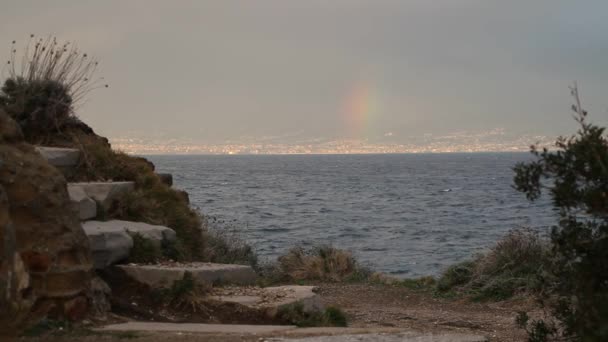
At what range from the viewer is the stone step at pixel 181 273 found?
30.9 feet

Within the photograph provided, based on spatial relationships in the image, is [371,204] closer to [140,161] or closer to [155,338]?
[140,161]

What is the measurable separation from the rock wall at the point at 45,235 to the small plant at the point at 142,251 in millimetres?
1654

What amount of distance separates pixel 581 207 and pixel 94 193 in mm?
6794

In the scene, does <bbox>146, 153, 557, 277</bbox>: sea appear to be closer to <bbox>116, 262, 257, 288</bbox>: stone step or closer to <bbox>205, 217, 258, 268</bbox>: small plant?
<bbox>205, 217, 258, 268</bbox>: small plant

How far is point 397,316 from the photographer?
11.2 m

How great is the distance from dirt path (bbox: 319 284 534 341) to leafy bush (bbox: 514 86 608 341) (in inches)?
135

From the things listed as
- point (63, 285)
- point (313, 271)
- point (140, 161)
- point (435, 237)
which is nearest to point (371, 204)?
point (435, 237)

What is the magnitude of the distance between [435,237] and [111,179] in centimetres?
2011

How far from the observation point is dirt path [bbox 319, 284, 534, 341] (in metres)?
10.2

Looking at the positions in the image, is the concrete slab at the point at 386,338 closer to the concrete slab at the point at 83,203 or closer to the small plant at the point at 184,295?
the small plant at the point at 184,295

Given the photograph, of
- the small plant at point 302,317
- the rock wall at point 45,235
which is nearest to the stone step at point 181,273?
the small plant at point 302,317

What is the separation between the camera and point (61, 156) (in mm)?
11352

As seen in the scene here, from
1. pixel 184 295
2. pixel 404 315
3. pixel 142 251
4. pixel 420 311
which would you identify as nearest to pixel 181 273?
pixel 184 295

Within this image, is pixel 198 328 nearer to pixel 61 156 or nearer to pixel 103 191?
pixel 103 191
